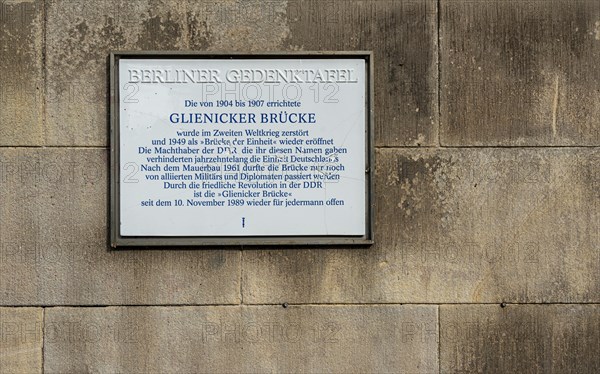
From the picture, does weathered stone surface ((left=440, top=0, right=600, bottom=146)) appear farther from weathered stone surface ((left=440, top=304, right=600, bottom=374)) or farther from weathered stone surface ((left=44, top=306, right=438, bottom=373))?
weathered stone surface ((left=44, top=306, right=438, bottom=373))

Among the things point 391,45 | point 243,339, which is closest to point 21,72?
point 243,339

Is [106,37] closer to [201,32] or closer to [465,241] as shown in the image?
[201,32]

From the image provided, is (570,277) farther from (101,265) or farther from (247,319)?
(101,265)

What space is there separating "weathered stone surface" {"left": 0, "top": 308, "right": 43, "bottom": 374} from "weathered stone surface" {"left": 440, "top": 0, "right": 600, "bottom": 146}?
10.3ft

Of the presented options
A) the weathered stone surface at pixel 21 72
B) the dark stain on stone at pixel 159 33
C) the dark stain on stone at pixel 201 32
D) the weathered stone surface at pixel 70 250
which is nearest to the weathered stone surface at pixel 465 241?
the weathered stone surface at pixel 70 250

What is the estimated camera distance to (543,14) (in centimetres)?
545

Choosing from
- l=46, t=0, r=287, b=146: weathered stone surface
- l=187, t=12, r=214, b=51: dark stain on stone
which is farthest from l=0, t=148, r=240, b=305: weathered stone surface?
l=187, t=12, r=214, b=51: dark stain on stone

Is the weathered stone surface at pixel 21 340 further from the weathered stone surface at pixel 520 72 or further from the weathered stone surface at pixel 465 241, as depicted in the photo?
the weathered stone surface at pixel 520 72

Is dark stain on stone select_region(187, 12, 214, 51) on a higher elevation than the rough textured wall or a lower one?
higher

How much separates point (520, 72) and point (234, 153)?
2098 mm

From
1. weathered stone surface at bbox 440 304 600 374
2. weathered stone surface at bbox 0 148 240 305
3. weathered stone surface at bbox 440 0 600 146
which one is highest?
weathered stone surface at bbox 440 0 600 146

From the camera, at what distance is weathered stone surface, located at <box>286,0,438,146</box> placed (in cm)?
540

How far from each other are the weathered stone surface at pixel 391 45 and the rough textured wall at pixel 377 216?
0.4 inches

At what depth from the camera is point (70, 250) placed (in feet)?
17.6
